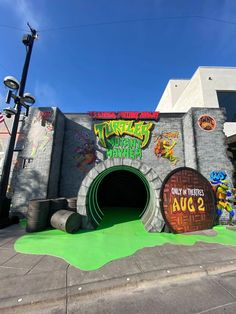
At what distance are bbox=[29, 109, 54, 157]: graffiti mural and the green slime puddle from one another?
5151 millimetres

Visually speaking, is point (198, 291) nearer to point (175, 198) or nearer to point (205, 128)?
point (175, 198)

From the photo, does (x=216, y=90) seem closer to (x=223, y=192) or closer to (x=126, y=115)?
(x=126, y=115)

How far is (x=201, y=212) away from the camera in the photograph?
6.89m

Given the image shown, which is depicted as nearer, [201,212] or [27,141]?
[201,212]

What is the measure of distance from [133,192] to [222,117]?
9.24 meters

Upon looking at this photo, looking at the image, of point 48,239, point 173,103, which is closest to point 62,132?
point 48,239

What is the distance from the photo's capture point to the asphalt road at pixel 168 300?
257cm

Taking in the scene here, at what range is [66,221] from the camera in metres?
6.00

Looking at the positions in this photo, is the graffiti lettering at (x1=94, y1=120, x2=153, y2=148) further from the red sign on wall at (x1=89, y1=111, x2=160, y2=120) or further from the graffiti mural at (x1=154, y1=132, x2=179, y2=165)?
the graffiti mural at (x1=154, y1=132, x2=179, y2=165)

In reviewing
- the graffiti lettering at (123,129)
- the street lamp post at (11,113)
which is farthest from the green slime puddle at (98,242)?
the graffiti lettering at (123,129)

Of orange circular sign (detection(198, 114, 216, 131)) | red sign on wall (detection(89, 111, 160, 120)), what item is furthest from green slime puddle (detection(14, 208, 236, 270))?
red sign on wall (detection(89, 111, 160, 120))

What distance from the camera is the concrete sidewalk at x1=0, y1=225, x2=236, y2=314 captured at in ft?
9.04

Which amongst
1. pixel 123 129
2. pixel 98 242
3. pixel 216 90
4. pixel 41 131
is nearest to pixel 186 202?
pixel 98 242

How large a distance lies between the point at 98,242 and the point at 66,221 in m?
1.66
